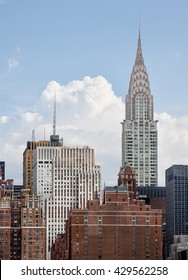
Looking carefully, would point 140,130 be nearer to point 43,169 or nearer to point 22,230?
point 43,169

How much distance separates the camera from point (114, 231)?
81.3 meters

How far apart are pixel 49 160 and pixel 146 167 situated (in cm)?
1875

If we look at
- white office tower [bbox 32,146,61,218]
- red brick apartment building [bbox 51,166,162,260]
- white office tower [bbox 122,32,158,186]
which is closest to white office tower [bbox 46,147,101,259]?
white office tower [bbox 32,146,61,218]

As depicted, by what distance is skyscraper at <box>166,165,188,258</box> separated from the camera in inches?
4281

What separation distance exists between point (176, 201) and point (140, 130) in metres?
25.3

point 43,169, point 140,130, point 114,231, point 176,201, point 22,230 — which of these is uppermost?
point 140,130

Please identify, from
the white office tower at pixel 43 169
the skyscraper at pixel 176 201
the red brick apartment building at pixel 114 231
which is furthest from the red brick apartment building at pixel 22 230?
the white office tower at pixel 43 169

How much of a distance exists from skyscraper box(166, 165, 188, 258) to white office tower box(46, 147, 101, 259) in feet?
34.8

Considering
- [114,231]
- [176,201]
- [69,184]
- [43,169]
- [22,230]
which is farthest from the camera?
[43,169]

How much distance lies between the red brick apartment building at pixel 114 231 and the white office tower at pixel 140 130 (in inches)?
1826

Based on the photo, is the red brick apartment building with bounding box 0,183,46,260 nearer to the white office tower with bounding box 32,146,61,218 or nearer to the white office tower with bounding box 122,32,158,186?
the white office tower with bounding box 32,146,61,218

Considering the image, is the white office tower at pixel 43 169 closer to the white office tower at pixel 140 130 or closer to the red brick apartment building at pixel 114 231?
the white office tower at pixel 140 130

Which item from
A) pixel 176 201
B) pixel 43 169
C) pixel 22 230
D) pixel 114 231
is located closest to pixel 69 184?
pixel 43 169

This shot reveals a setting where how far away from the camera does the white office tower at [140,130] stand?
428 feet
